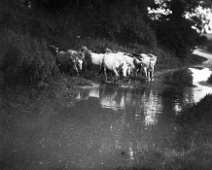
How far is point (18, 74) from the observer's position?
15.4 m

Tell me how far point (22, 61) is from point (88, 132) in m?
3.72

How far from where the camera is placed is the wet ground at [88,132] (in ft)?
32.9

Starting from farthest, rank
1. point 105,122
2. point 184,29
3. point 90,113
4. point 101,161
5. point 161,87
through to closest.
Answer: point 184,29 → point 161,87 → point 90,113 → point 105,122 → point 101,161

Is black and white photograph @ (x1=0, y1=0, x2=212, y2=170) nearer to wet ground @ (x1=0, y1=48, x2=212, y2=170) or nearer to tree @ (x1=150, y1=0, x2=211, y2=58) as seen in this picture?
wet ground @ (x1=0, y1=48, x2=212, y2=170)

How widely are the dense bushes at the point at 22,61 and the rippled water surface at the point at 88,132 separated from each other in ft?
3.67

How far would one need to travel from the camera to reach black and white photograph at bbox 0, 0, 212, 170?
33.9 ft

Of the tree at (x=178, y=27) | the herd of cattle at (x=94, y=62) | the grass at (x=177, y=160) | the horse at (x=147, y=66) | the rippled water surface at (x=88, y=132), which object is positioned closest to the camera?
the grass at (x=177, y=160)

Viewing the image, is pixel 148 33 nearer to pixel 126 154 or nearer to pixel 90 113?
pixel 90 113

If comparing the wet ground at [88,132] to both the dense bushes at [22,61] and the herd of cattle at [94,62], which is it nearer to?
Result: the dense bushes at [22,61]

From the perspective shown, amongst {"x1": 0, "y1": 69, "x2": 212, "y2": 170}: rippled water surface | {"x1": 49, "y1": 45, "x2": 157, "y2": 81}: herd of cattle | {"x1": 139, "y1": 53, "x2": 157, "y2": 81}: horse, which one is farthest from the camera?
{"x1": 139, "y1": 53, "x2": 157, "y2": 81}: horse

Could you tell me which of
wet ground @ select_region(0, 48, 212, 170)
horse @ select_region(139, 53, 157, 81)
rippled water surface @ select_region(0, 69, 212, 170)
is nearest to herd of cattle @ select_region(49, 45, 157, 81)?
horse @ select_region(139, 53, 157, 81)

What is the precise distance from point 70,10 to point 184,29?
48.8ft

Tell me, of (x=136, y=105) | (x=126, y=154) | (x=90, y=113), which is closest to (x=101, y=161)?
(x=126, y=154)

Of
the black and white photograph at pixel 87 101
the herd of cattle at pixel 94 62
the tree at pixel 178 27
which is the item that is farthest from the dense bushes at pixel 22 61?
the tree at pixel 178 27
